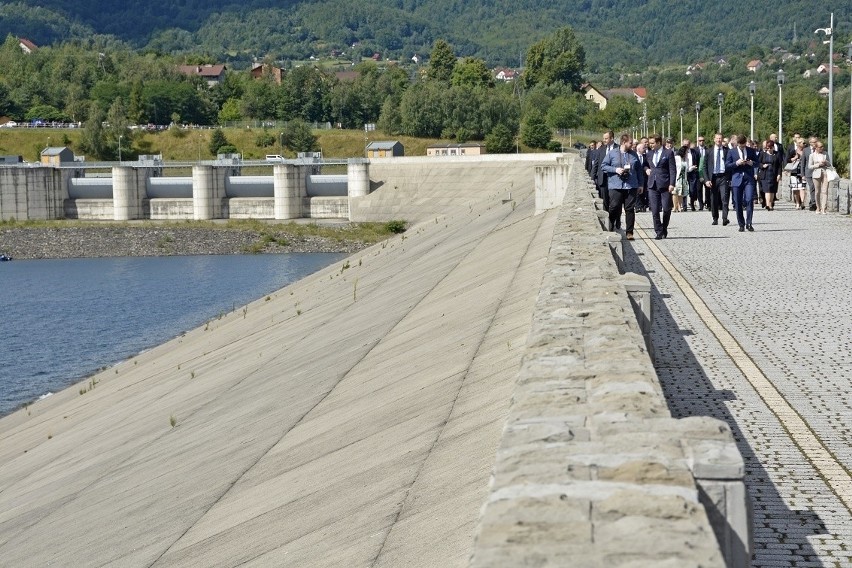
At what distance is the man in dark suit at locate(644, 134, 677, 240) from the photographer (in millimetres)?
24078

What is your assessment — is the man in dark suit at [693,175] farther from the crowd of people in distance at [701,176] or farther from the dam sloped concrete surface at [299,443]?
the dam sloped concrete surface at [299,443]

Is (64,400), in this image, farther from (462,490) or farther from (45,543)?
(462,490)

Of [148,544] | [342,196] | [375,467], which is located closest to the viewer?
[375,467]

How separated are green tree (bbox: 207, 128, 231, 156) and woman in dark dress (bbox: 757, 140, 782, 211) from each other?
109m

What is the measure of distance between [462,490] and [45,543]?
5.64m

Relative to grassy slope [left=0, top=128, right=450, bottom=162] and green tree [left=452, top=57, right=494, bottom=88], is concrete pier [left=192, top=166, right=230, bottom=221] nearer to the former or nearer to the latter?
grassy slope [left=0, top=128, right=450, bottom=162]

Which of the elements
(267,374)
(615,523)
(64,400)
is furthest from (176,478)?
(64,400)

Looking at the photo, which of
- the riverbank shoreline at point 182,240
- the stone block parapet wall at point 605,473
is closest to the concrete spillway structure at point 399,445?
the stone block parapet wall at point 605,473

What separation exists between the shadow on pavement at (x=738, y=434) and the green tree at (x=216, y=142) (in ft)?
407

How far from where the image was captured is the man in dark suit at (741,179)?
2475 cm

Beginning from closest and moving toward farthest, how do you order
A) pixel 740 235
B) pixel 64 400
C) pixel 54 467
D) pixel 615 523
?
pixel 615 523 < pixel 54 467 < pixel 740 235 < pixel 64 400

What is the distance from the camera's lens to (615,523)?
3621 mm

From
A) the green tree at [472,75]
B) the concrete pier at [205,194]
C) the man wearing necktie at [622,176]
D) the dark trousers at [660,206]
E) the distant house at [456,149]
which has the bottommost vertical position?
the concrete pier at [205,194]

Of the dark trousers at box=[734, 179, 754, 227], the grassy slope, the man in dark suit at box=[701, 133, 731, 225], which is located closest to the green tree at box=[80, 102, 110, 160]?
the grassy slope
